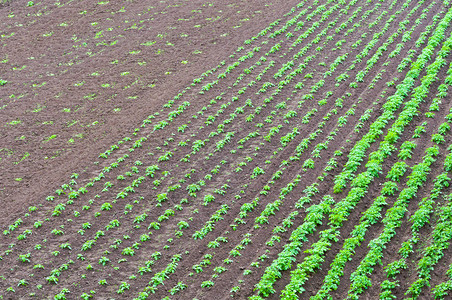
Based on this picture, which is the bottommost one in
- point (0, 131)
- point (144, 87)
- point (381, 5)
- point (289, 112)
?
point (0, 131)

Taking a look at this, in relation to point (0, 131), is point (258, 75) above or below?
above

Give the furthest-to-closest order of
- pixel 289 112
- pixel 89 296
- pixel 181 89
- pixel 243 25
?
pixel 243 25 → pixel 181 89 → pixel 289 112 → pixel 89 296

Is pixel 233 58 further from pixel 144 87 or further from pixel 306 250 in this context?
pixel 306 250

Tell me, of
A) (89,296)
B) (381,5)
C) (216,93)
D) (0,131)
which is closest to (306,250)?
(89,296)

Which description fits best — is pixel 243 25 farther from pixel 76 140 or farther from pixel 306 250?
pixel 306 250

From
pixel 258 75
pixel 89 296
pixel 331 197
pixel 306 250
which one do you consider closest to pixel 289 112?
pixel 258 75

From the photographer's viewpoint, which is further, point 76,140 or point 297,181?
point 76,140

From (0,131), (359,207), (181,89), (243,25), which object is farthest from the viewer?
(243,25)
